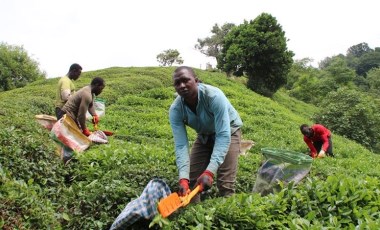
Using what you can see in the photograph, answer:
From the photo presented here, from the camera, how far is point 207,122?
4430mm

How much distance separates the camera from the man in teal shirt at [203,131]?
13.3 ft

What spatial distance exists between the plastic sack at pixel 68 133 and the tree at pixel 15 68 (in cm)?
3879

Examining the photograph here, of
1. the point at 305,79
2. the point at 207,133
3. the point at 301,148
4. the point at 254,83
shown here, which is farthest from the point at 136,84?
the point at 305,79

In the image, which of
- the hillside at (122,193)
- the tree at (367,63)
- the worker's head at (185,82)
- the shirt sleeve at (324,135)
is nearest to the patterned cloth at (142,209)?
the hillside at (122,193)

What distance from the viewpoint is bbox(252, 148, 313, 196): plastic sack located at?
4.96 m

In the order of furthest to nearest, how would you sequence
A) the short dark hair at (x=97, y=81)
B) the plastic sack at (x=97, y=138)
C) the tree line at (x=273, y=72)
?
the tree line at (x=273, y=72), the plastic sack at (x=97, y=138), the short dark hair at (x=97, y=81)

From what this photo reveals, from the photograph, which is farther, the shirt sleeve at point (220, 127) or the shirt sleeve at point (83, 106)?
the shirt sleeve at point (83, 106)

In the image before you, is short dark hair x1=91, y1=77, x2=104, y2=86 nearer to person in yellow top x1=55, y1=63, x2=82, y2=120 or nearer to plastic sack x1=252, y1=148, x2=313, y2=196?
person in yellow top x1=55, y1=63, x2=82, y2=120

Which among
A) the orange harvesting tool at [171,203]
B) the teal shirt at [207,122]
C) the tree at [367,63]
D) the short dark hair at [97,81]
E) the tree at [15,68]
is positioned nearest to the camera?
the orange harvesting tool at [171,203]

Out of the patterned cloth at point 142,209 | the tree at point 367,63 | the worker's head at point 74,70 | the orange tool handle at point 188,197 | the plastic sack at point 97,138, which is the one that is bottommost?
the tree at point 367,63

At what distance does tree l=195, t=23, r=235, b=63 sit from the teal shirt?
45.9m

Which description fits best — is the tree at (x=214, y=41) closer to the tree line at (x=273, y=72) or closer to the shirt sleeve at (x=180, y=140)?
the tree line at (x=273, y=72)

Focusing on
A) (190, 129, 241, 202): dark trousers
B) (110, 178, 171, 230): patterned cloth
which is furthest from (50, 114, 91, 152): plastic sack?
(110, 178, 171, 230): patterned cloth

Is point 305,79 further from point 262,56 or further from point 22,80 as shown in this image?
point 22,80
